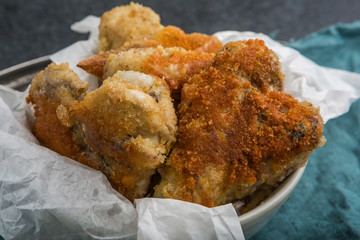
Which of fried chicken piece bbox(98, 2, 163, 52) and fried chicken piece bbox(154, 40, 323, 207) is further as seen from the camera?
fried chicken piece bbox(98, 2, 163, 52)

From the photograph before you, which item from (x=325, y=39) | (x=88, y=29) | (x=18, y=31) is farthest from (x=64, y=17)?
(x=325, y=39)

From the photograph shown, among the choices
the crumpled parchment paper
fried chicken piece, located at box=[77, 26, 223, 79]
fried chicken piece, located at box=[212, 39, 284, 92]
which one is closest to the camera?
the crumpled parchment paper

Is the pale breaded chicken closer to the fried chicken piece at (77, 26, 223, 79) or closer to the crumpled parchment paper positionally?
the fried chicken piece at (77, 26, 223, 79)

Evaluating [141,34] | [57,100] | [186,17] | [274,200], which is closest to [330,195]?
[274,200]

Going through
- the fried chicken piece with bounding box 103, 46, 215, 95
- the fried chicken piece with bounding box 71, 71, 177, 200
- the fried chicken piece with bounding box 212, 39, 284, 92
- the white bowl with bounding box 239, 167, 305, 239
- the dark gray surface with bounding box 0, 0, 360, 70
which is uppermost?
the fried chicken piece with bounding box 212, 39, 284, 92

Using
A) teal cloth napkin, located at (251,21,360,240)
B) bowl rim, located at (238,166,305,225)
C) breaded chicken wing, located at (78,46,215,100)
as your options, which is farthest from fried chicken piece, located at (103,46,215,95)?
teal cloth napkin, located at (251,21,360,240)

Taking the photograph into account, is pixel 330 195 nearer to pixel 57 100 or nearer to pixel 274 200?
pixel 274 200

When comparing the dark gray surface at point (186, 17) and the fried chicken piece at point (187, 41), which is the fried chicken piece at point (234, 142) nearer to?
the fried chicken piece at point (187, 41)

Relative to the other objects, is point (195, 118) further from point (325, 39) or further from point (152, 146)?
point (325, 39)
